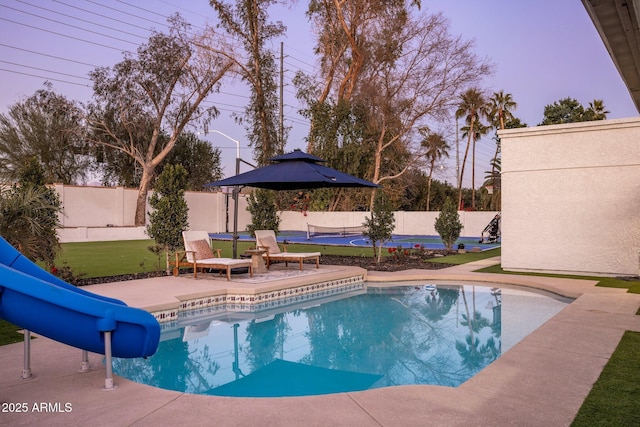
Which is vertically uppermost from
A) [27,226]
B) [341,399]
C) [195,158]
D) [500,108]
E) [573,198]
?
[500,108]

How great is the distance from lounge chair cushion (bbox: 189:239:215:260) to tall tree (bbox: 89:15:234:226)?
1957cm

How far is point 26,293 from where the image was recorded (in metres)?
3.51

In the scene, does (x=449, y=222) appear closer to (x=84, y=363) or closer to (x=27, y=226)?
(x=27, y=226)

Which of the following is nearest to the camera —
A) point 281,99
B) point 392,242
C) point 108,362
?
point 108,362

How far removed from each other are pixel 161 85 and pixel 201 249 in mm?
22140

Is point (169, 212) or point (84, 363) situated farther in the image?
point (169, 212)

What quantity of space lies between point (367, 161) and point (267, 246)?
2088cm

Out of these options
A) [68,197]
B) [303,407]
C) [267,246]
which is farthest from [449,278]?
[68,197]

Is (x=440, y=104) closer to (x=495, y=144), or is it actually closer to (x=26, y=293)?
(x=495, y=144)

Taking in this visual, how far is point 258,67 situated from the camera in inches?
1189

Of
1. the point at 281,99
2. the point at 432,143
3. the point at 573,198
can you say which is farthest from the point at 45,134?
the point at 573,198

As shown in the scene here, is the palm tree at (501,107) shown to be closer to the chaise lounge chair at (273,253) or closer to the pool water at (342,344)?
the chaise lounge chair at (273,253)

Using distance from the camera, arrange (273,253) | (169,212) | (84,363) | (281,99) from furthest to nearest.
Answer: (281,99)
(273,253)
(169,212)
(84,363)

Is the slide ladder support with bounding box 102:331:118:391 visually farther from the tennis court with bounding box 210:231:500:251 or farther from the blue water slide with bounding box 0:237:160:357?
the tennis court with bounding box 210:231:500:251
